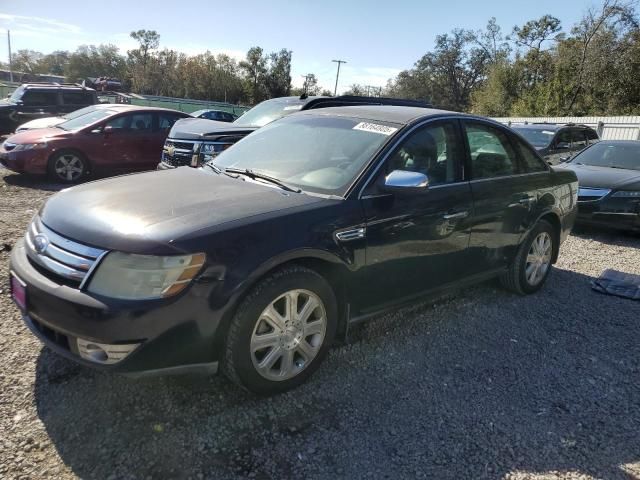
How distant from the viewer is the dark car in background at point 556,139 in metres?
10.6

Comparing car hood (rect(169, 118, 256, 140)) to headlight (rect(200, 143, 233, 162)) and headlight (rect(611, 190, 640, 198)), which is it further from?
headlight (rect(611, 190, 640, 198))

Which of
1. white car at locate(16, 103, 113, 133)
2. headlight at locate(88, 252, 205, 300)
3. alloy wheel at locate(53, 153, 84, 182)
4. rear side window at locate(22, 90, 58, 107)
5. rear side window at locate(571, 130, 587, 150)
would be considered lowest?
alloy wheel at locate(53, 153, 84, 182)

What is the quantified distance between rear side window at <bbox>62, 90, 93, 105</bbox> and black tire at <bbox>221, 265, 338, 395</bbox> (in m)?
13.8

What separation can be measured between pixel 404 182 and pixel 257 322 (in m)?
1.28

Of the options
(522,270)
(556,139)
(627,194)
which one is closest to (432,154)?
(522,270)

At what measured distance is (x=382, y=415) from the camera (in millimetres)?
2832

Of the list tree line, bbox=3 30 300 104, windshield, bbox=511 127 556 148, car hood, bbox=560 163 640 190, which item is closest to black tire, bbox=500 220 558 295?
car hood, bbox=560 163 640 190

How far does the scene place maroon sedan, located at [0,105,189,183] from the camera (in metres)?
8.69

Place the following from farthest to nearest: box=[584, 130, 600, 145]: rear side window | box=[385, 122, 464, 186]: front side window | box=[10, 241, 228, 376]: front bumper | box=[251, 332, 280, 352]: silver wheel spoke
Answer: box=[584, 130, 600, 145]: rear side window
box=[385, 122, 464, 186]: front side window
box=[251, 332, 280, 352]: silver wheel spoke
box=[10, 241, 228, 376]: front bumper

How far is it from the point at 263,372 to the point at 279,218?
2.92 feet

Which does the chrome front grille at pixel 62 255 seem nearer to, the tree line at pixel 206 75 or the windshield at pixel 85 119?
the windshield at pixel 85 119

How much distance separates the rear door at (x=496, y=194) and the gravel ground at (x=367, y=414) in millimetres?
711

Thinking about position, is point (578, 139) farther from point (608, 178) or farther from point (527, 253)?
point (527, 253)

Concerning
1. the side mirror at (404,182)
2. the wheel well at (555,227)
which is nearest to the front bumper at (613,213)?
the wheel well at (555,227)
